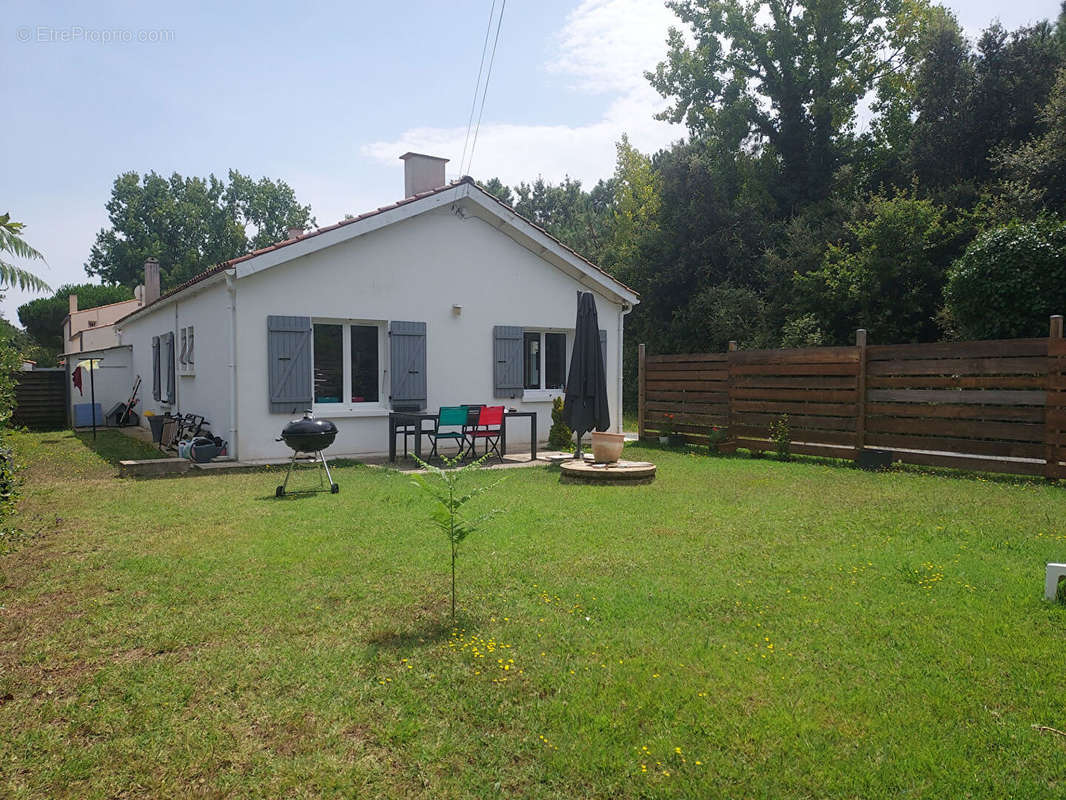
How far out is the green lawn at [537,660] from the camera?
8.42 feet

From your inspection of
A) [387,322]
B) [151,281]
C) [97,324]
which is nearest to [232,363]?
[387,322]

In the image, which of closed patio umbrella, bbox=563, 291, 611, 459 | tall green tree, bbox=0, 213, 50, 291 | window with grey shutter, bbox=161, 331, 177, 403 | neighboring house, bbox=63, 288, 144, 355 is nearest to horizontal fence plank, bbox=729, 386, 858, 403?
closed patio umbrella, bbox=563, 291, 611, 459

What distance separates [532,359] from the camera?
13859mm

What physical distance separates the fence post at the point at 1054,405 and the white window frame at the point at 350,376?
9458mm

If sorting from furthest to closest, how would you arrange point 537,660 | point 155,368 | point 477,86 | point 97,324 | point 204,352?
point 97,324, point 155,368, point 204,352, point 477,86, point 537,660

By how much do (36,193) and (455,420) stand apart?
21.6 feet

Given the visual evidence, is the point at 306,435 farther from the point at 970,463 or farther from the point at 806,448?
the point at 970,463

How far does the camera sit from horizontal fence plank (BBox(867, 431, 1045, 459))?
8953mm

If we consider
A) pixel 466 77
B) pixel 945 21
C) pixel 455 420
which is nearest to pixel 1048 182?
pixel 945 21

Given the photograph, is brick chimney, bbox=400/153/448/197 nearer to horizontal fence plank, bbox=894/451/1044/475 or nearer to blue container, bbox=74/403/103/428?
horizontal fence plank, bbox=894/451/1044/475

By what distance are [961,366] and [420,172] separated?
9.83 m

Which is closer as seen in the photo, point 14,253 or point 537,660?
point 537,660

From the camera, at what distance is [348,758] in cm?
265

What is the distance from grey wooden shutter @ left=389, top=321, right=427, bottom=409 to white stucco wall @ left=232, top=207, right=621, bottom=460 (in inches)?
7.8
